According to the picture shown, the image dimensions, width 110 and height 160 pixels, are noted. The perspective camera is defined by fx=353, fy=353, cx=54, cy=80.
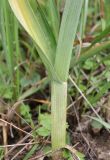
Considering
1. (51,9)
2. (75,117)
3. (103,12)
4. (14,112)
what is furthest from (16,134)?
(103,12)

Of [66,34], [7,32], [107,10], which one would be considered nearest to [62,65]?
[66,34]

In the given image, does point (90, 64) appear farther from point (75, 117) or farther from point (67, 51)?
point (67, 51)

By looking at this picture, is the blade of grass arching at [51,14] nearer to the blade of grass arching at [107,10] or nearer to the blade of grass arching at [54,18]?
the blade of grass arching at [54,18]

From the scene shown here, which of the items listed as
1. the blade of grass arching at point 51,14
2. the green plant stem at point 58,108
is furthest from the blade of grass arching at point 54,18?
the green plant stem at point 58,108

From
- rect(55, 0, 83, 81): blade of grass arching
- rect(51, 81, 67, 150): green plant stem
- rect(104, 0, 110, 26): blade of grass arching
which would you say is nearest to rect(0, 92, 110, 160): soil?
rect(51, 81, 67, 150): green plant stem

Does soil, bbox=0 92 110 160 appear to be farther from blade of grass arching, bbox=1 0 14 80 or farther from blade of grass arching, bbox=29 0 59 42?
blade of grass arching, bbox=29 0 59 42

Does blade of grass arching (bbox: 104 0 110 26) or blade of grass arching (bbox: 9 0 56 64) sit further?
blade of grass arching (bbox: 104 0 110 26)

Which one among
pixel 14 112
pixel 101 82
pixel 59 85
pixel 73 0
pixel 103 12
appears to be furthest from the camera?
pixel 103 12
